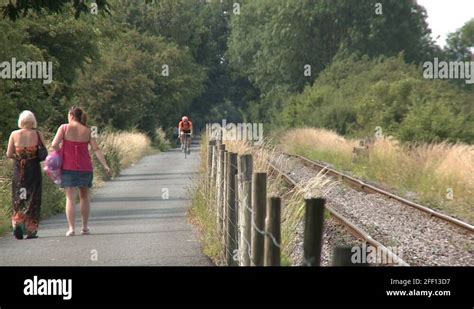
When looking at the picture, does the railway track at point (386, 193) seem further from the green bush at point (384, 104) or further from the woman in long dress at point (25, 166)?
the woman in long dress at point (25, 166)

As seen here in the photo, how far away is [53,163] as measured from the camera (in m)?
15.4

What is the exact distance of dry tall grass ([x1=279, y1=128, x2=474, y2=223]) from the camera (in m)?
24.0

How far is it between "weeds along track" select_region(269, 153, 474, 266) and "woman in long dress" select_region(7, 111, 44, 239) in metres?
4.78

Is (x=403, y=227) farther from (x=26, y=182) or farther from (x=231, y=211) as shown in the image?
(x=231, y=211)

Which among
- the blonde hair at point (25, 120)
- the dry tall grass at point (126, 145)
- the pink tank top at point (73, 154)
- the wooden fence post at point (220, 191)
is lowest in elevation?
the dry tall grass at point (126, 145)

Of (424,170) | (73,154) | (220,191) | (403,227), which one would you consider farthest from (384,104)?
(73,154)

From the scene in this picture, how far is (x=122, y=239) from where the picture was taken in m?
15.6

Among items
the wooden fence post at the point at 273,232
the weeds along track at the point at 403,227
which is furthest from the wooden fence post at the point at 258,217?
the weeds along track at the point at 403,227

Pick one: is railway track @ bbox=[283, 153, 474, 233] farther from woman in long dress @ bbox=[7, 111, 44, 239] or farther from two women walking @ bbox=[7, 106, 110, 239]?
woman in long dress @ bbox=[7, 111, 44, 239]

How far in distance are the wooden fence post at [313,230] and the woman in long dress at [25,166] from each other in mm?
8928

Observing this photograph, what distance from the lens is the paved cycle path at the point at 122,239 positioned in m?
13.0

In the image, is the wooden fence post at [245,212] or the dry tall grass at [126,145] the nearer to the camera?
the wooden fence post at [245,212]

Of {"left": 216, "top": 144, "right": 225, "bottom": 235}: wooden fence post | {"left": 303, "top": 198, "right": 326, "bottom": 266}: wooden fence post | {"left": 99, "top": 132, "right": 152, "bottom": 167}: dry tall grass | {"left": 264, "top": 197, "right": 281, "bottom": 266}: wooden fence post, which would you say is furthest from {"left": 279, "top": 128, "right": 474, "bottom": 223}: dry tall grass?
{"left": 303, "top": 198, "right": 326, "bottom": 266}: wooden fence post
